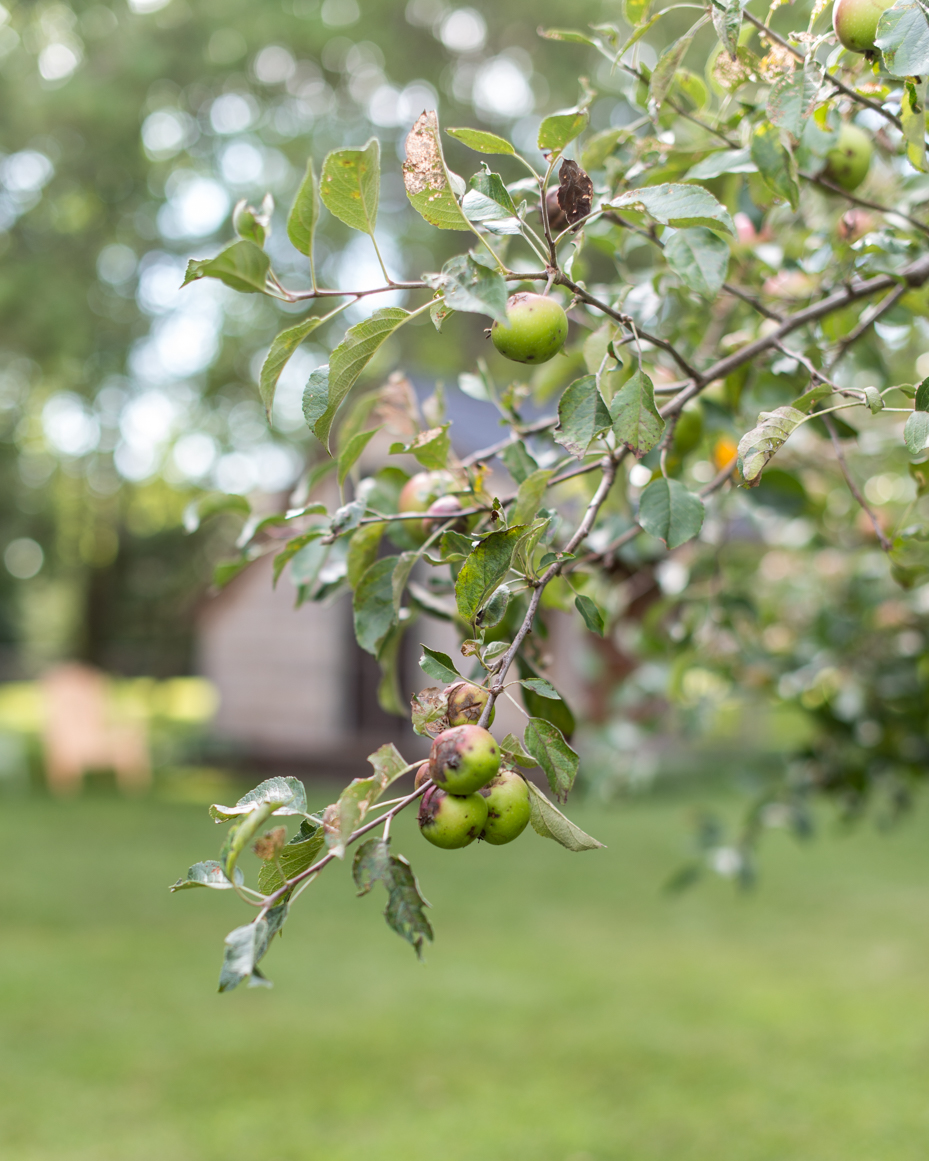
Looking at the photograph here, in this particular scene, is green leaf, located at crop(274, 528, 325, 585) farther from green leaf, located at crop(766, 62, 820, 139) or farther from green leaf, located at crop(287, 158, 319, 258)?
green leaf, located at crop(766, 62, 820, 139)

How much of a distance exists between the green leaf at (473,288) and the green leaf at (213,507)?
745 millimetres

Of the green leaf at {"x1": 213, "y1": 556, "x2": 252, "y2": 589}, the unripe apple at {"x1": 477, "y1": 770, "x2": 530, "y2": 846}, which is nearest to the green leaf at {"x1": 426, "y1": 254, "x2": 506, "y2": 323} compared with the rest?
the unripe apple at {"x1": 477, "y1": 770, "x2": 530, "y2": 846}

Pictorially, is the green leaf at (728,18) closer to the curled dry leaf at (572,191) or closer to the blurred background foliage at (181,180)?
the curled dry leaf at (572,191)

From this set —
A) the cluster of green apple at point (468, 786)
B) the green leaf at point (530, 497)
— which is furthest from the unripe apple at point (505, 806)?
the green leaf at point (530, 497)

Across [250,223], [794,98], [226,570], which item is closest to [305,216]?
[250,223]

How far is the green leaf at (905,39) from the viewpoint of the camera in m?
0.95

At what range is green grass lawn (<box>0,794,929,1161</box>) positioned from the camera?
3.61m

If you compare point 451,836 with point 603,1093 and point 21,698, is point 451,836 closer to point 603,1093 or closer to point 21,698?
point 603,1093

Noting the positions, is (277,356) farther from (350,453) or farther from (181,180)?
(181,180)

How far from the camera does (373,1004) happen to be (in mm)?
5012

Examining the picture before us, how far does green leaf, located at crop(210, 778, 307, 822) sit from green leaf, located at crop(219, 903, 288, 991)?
0.08 meters

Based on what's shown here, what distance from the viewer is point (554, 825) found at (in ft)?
2.99

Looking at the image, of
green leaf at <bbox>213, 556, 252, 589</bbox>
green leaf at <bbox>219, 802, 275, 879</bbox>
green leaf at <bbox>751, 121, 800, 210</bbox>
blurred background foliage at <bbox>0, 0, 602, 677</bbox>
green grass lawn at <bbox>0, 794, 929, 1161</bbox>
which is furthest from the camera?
blurred background foliage at <bbox>0, 0, 602, 677</bbox>

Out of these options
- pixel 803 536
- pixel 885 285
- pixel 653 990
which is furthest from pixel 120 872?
pixel 885 285
